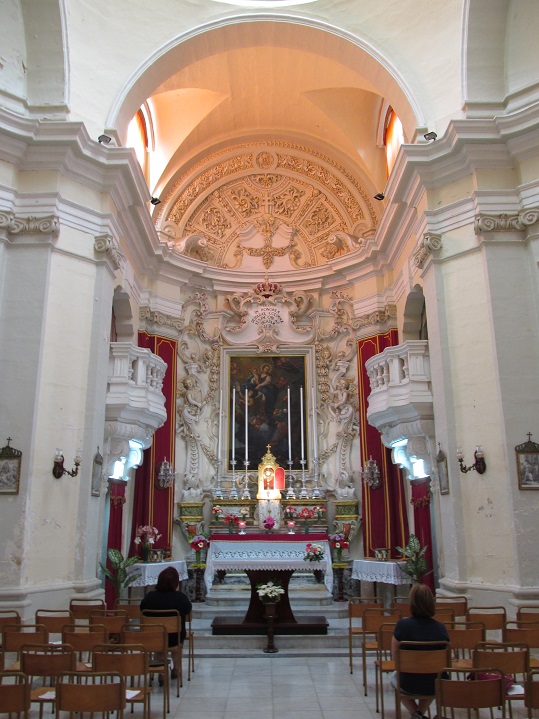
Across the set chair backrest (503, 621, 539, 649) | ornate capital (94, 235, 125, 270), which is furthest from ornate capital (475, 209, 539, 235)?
chair backrest (503, 621, 539, 649)

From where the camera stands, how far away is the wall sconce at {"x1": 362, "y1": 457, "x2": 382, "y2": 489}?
1302cm

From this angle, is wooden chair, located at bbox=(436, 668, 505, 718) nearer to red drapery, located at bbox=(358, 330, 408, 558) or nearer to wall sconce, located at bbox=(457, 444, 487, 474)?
wall sconce, located at bbox=(457, 444, 487, 474)

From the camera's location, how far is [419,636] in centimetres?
486

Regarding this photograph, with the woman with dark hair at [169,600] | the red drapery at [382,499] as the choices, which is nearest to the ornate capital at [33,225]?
the woman with dark hair at [169,600]

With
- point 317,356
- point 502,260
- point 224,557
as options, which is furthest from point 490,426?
point 317,356

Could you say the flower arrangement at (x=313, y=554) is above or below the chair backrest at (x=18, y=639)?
above

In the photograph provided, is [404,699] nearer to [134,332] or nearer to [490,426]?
[490,426]

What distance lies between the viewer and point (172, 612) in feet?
21.6

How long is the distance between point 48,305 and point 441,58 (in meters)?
7.63

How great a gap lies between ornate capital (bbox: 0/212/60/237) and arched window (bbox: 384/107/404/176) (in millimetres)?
7114

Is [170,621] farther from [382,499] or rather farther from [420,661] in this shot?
[382,499]

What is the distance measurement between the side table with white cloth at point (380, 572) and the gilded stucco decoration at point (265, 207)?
23.7 feet

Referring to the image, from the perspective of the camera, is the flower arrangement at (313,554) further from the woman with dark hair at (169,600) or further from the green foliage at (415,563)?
the woman with dark hair at (169,600)

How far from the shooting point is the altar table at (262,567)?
8.80 meters
